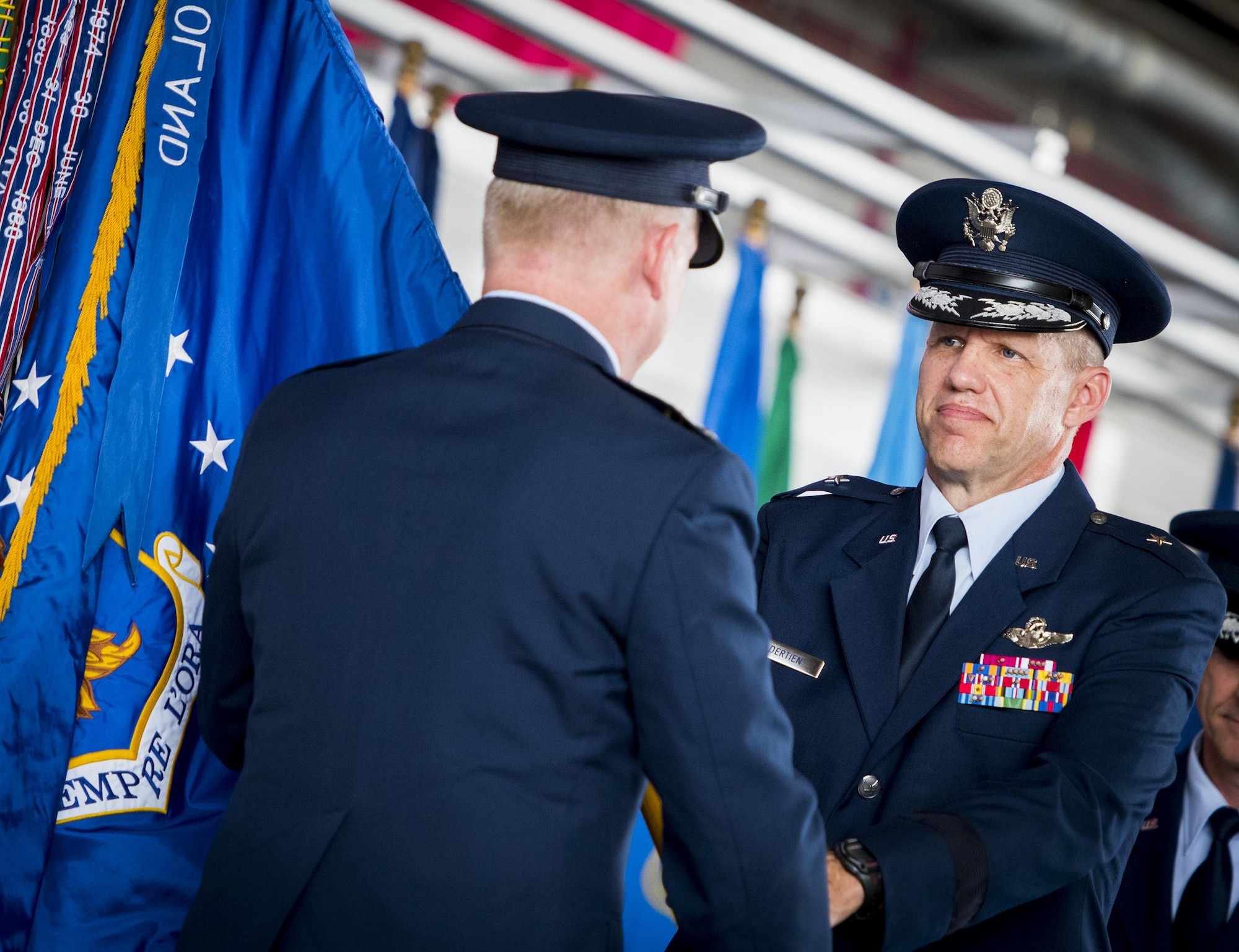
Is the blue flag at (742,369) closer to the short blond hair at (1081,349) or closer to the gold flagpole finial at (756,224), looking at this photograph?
the gold flagpole finial at (756,224)

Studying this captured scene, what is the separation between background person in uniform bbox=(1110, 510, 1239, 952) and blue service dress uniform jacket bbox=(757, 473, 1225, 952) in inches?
23.3

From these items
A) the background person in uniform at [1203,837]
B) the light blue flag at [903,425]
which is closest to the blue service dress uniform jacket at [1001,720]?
the background person in uniform at [1203,837]

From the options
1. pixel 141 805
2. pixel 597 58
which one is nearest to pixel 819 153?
pixel 597 58

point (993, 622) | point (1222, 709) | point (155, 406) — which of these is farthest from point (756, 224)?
point (155, 406)

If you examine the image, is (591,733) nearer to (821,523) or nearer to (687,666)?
(687,666)

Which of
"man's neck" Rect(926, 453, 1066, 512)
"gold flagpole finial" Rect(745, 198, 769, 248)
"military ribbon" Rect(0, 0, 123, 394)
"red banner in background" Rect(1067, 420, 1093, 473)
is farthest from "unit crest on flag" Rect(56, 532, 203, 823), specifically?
"red banner in background" Rect(1067, 420, 1093, 473)

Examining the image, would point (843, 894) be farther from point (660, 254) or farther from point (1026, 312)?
point (1026, 312)

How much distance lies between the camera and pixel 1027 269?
6.21 feet

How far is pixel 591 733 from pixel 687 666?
12 cm

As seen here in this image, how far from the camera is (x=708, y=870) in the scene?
121cm

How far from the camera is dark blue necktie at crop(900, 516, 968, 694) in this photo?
1772 mm

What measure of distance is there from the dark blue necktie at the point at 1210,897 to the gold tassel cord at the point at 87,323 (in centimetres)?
206

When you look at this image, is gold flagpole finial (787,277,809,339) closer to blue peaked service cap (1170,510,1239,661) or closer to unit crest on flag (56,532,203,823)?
blue peaked service cap (1170,510,1239,661)

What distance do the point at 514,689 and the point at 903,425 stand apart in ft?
11.8
